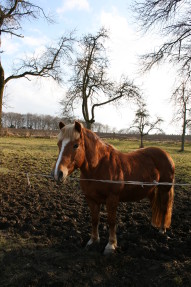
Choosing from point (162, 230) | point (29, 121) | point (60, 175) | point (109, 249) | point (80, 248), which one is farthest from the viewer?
point (29, 121)

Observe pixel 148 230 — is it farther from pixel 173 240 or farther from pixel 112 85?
pixel 112 85

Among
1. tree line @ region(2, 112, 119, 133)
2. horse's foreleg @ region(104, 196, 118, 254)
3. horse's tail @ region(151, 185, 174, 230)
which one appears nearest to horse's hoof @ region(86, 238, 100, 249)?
horse's foreleg @ region(104, 196, 118, 254)

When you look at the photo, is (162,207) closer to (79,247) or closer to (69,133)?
(79,247)

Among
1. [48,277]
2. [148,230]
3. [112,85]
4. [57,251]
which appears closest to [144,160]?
[148,230]

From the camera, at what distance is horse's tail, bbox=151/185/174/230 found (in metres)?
4.20

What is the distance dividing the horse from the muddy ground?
342 millimetres

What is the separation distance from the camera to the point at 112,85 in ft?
51.0

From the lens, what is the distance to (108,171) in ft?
11.1

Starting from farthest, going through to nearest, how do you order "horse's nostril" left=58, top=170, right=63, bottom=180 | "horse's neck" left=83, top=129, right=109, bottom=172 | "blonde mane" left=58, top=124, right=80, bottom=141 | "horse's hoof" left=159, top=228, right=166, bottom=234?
"horse's hoof" left=159, top=228, right=166, bottom=234 → "horse's neck" left=83, top=129, right=109, bottom=172 → "blonde mane" left=58, top=124, right=80, bottom=141 → "horse's nostril" left=58, top=170, right=63, bottom=180

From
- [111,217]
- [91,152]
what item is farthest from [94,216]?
[91,152]

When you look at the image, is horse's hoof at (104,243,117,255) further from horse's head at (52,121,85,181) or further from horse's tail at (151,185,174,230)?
horse's head at (52,121,85,181)

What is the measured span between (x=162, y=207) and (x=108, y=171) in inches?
63.1

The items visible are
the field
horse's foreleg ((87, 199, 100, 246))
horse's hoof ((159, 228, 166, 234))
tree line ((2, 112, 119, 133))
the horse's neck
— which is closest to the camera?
the field

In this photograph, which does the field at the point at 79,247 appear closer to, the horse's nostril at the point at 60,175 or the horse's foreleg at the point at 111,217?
the horse's foreleg at the point at 111,217
